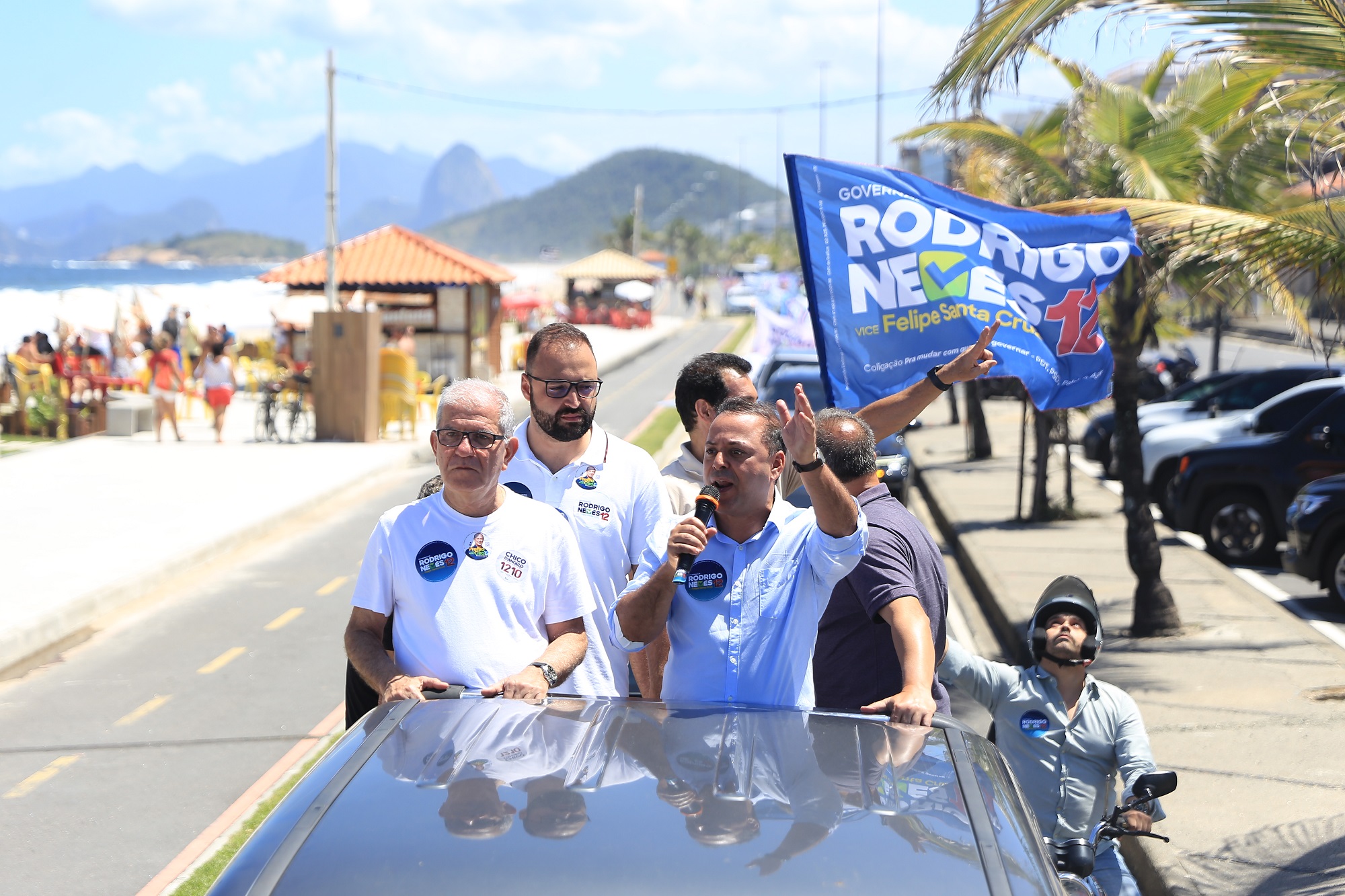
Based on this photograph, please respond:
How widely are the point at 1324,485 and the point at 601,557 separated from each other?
853 cm

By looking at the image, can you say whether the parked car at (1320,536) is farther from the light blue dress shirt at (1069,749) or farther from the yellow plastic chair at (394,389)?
the yellow plastic chair at (394,389)

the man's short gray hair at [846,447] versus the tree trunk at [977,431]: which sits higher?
the man's short gray hair at [846,447]

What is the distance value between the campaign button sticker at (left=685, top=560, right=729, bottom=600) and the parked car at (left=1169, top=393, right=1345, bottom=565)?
10.9 m

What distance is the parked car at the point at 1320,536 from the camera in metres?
10.7

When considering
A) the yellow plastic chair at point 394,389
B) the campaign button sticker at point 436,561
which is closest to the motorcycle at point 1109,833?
the campaign button sticker at point 436,561

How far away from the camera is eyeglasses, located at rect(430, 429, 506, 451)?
3.84 metres

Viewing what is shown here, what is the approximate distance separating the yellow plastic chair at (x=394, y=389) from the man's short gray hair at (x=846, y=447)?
1950cm

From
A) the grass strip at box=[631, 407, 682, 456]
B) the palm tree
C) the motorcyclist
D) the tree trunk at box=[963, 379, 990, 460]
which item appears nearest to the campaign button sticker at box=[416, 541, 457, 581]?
the motorcyclist

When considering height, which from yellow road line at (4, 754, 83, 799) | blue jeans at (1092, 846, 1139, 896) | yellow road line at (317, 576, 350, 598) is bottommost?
yellow road line at (4, 754, 83, 799)

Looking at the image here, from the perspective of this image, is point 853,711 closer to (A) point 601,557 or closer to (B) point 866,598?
(B) point 866,598

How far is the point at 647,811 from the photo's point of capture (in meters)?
2.45

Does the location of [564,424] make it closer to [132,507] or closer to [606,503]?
[606,503]

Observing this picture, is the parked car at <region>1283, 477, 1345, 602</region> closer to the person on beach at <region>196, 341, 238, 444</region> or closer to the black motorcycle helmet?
the black motorcycle helmet

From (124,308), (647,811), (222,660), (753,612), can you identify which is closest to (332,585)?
(222,660)
